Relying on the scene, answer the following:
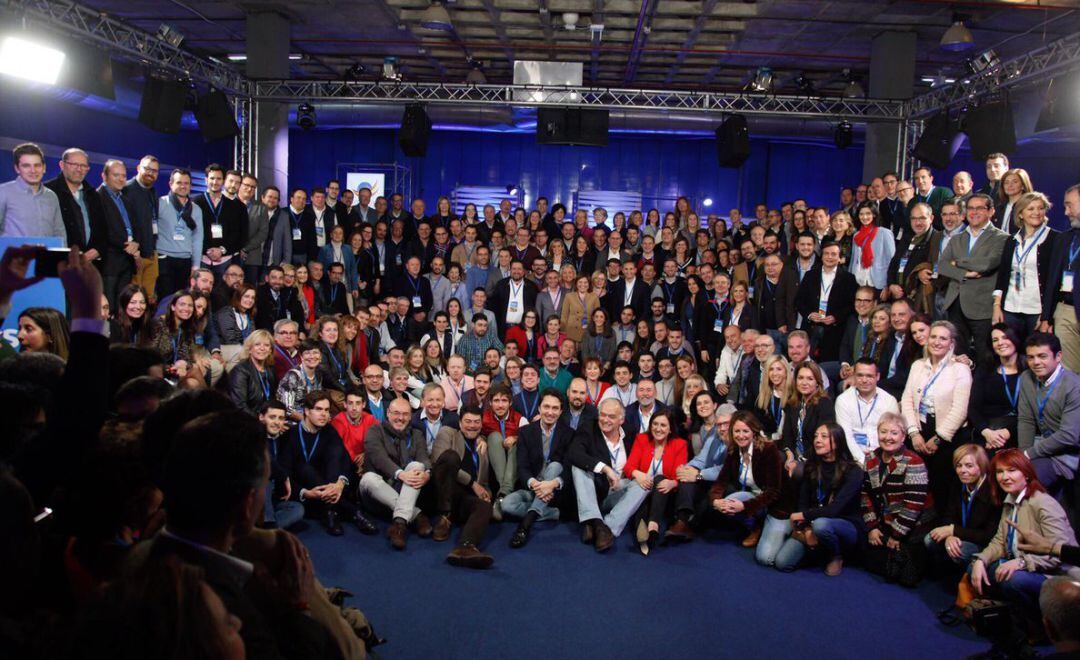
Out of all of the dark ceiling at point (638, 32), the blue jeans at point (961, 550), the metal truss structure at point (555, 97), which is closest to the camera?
the blue jeans at point (961, 550)

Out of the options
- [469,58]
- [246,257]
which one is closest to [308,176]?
[469,58]

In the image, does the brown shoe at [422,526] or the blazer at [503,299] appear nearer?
the brown shoe at [422,526]

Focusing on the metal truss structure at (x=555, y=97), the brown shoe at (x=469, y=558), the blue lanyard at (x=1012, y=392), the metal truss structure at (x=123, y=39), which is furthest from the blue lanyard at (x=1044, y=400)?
the metal truss structure at (x=123, y=39)

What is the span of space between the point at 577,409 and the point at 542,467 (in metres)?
0.59

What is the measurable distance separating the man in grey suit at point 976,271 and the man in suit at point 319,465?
4433 mm

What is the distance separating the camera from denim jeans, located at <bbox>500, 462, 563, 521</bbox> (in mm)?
4973

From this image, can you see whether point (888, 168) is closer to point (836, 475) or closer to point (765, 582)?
point (836, 475)

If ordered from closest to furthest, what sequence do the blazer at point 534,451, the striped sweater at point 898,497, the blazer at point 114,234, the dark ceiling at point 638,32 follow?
the striped sweater at point 898,497, the blazer at point 534,451, the blazer at point 114,234, the dark ceiling at point 638,32

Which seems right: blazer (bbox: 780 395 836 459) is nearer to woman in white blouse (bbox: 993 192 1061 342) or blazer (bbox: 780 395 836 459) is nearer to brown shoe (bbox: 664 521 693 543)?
brown shoe (bbox: 664 521 693 543)

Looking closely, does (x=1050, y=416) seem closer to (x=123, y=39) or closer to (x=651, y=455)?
(x=651, y=455)

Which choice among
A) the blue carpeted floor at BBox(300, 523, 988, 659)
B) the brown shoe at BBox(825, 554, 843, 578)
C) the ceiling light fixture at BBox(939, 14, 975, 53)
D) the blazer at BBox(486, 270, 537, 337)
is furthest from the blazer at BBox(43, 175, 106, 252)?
the ceiling light fixture at BBox(939, 14, 975, 53)

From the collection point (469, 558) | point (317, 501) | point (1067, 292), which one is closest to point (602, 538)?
point (469, 558)

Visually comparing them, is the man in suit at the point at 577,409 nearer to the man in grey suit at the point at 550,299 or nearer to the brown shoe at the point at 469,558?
the brown shoe at the point at 469,558

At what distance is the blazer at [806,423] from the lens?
4992mm
